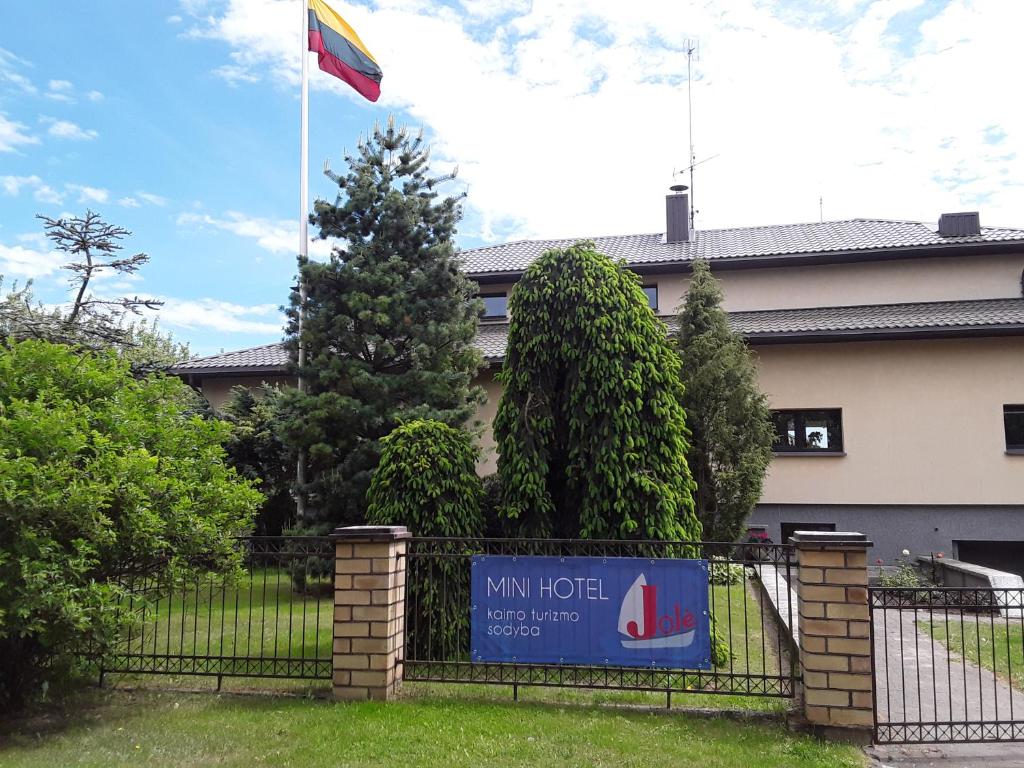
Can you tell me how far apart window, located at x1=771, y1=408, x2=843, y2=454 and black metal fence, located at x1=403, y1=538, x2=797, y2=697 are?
8038 mm

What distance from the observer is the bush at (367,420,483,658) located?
7.13 meters

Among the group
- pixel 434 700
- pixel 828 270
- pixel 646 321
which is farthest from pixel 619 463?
pixel 828 270

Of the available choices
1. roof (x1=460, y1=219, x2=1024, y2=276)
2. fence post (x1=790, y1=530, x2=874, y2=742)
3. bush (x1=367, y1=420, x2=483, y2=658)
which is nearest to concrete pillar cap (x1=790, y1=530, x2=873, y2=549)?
fence post (x1=790, y1=530, x2=874, y2=742)

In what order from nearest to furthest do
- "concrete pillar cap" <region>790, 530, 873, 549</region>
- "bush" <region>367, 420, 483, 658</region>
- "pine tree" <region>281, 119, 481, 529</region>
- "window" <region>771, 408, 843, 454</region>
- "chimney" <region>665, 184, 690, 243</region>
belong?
1. "concrete pillar cap" <region>790, 530, 873, 549</region>
2. "bush" <region>367, 420, 483, 658</region>
3. "pine tree" <region>281, 119, 481, 529</region>
4. "window" <region>771, 408, 843, 454</region>
5. "chimney" <region>665, 184, 690, 243</region>

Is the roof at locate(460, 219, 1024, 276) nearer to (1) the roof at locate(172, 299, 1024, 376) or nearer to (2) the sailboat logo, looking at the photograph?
(1) the roof at locate(172, 299, 1024, 376)

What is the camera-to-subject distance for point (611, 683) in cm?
650

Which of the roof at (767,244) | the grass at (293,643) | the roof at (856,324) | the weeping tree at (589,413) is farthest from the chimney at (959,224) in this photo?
the weeping tree at (589,413)

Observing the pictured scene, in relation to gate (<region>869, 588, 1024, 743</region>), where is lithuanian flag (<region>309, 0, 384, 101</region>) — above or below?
above

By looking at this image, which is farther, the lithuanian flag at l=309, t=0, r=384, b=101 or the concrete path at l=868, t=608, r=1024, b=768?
the lithuanian flag at l=309, t=0, r=384, b=101

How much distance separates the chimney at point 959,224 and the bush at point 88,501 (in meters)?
17.5

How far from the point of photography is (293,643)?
8.17 meters

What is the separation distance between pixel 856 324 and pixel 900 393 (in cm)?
168

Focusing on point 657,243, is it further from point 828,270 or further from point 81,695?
point 81,695

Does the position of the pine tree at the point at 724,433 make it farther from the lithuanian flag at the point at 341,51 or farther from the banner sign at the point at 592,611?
the lithuanian flag at the point at 341,51
